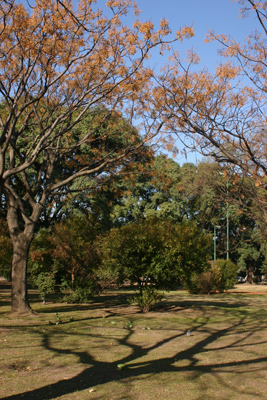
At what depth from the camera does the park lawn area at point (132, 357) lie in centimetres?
505

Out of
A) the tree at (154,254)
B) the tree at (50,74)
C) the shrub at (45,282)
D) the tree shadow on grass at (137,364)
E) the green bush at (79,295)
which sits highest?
the tree at (50,74)

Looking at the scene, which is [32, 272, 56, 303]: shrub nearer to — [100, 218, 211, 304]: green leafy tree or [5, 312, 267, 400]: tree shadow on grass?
[100, 218, 211, 304]: green leafy tree

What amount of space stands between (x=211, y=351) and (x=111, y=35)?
877 centimetres

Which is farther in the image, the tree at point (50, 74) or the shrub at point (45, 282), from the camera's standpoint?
the shrub at point (45, 282)

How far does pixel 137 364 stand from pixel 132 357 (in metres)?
0.52

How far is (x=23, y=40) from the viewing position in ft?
31.0

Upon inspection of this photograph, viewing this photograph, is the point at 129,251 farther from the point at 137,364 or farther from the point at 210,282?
the point at 210,282

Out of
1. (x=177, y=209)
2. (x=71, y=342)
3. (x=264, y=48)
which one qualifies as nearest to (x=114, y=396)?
(x=71, y=342)

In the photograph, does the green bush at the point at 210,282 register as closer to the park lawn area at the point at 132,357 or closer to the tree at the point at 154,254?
the tree at the point at 154,254

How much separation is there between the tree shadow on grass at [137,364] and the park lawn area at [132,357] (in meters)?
0.01

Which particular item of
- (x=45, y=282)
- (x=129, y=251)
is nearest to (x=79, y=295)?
(x=45, y=282)

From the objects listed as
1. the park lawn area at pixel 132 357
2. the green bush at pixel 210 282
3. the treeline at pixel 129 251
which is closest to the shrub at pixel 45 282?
the treeline at pixel 129 251

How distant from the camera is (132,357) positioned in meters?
6.99

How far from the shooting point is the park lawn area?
5.05m
